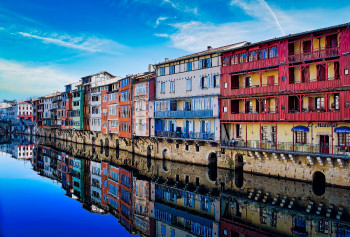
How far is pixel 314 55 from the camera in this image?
30.0 m

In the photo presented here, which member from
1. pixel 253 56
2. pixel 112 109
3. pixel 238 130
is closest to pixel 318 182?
pixel 238 130

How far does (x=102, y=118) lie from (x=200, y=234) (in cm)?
5412

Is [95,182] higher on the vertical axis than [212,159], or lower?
lower

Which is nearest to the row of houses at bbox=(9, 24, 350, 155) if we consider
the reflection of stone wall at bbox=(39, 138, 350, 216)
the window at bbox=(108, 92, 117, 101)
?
the reflection of stone wall at bbox=(39, 138, 350, 216)

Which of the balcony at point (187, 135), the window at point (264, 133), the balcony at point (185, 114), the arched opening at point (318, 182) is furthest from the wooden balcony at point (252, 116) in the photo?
the arched opening at point (318, 182)

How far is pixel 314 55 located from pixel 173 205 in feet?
68.8

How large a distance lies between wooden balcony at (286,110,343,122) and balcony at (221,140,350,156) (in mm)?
2674

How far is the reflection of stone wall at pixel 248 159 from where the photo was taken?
Result: 28.6 metres

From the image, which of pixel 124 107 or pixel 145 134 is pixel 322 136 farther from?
pixel 124 107

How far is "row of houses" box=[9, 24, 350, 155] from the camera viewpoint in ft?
95.6

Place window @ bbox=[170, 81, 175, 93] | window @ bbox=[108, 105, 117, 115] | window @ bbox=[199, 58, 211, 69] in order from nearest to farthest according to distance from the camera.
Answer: window @ bbox=[199, 58, 211, 69] < window @ bbox=[170, 81, 175, 93] < window @ bbox=[108, 105, 117, 115]

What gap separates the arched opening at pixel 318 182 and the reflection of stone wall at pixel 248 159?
65 centimetres

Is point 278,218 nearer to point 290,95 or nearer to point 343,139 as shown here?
point 343,139

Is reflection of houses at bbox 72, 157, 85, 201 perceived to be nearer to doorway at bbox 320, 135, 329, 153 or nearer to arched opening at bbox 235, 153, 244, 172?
arched opening at bbox 235, 153, 244, 172
